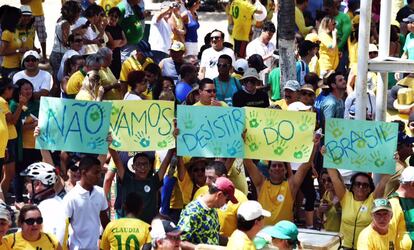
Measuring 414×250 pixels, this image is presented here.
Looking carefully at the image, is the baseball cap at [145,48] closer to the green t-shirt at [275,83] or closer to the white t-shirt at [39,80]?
the green t-shirt at [275,83]

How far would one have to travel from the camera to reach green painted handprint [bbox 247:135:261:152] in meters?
12.5

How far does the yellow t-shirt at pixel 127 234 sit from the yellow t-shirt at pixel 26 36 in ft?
24.4

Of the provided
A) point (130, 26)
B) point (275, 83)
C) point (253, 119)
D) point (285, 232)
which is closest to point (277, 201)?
point (253, 119)

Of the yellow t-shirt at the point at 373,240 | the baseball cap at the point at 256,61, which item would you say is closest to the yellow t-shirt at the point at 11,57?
the baseball cap at the point at 256,61

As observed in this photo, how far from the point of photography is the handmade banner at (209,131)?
41.3 feet

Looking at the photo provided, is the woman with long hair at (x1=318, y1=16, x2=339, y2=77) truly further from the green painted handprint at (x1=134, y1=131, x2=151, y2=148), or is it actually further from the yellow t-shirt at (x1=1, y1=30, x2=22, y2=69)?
the green painted handprint at (x1=134, y1=131, x2=151, y2=148)

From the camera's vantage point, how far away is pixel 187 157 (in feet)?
42.8

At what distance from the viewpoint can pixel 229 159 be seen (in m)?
12.9

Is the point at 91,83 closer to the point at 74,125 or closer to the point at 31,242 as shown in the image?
the point at 74,125

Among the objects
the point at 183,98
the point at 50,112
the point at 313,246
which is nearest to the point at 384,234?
the point at 313,246

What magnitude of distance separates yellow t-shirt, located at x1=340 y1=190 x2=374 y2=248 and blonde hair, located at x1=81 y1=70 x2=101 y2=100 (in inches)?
157

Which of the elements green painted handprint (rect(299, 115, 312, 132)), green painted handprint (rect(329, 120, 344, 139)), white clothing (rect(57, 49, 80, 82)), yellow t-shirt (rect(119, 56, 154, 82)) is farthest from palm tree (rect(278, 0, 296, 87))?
green painted handprint (rect(329, 120, 344, 139))

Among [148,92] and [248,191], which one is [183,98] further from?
[248,191]

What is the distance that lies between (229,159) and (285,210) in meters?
0.90
